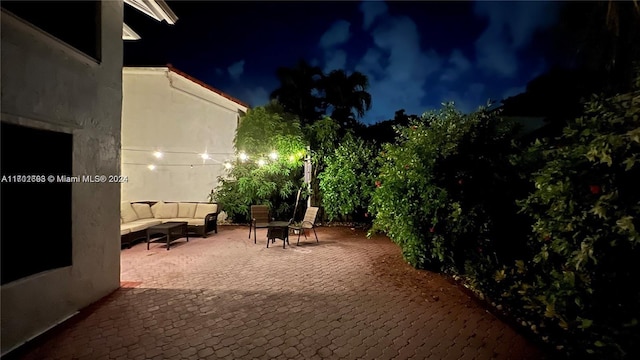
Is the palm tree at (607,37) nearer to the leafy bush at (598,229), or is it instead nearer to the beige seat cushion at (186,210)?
the leafy bush at (598,229)

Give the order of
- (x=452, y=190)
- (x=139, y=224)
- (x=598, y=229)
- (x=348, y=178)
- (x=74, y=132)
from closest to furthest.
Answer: (x=598, y=229), (x=74, y=132), (x=452, y=190), (x=139, y=224), (x=348, y=178)

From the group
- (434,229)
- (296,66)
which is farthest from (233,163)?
(434,229)

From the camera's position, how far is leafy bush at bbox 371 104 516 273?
5.07 m

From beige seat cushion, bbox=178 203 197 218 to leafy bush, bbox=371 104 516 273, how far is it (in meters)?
6.83

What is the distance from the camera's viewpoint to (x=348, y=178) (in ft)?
36.1

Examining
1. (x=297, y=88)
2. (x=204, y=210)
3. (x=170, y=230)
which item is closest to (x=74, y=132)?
(x=170, y=230)

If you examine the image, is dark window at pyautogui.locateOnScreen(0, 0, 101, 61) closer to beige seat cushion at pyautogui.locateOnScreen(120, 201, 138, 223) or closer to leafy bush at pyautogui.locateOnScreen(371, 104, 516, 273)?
leafy bush at pyautogui.locateOnScreen(371, 104, 516, 273)

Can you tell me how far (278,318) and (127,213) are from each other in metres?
7.28

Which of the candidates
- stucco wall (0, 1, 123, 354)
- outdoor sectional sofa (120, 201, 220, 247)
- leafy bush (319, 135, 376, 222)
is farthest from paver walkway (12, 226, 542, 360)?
leafy bush (319, 135, 376, 222)

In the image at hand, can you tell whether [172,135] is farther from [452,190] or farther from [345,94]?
[452,190]

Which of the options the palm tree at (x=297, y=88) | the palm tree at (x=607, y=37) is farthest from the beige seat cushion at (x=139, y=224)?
the palm tree at (x=607, y=37)

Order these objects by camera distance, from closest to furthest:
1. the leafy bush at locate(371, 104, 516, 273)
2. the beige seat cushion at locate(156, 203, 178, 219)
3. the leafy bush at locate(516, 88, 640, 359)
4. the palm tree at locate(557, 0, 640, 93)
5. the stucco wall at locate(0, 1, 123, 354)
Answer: the leafy bush at locate(516, 88, 640, 359)
the palm tree at locate(557, 0, 640, 93)
the stucco wall at locate(0, 1, 123, 354)
the leafy bush at locate(371, 104, 516, 273)
the beige seat cushion at locate(156, 203, 178, 219)

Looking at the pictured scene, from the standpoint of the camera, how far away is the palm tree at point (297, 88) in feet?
47.9

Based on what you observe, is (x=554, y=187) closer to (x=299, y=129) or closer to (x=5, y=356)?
(x=5, y=356)
